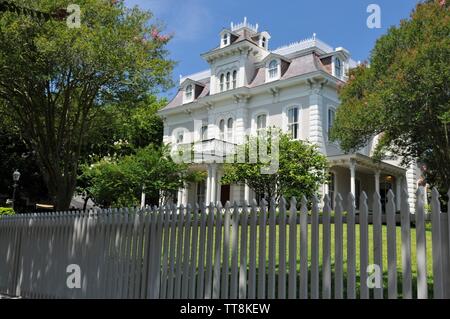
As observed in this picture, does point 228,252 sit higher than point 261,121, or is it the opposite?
point 261,121

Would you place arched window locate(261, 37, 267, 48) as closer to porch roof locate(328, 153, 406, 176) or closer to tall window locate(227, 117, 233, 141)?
tall window locate(227, 117, 233, 141)

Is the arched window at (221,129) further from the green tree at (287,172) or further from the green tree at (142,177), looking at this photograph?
the green tree at (287,172)

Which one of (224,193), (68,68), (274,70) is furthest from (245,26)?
(68,68)

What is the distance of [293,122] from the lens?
24625mm

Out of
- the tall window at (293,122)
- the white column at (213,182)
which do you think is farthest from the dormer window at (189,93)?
the tall window at (293,122)

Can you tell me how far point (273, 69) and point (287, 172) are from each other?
8.57m

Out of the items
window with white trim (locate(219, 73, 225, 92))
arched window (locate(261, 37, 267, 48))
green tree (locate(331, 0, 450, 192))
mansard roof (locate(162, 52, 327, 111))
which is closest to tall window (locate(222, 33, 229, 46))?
window with white trim (locate(219, 73, 225, 92))

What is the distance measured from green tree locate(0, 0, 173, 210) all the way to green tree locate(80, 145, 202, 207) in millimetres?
Answer: 9422

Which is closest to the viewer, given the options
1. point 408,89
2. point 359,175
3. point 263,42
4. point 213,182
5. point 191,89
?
point 408,89

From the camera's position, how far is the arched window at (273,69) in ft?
84.0

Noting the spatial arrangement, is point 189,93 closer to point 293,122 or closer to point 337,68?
point 293,122

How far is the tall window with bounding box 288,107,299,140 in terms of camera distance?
24.5m

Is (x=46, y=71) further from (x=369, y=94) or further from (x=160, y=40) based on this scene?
(x=369, y=94)
